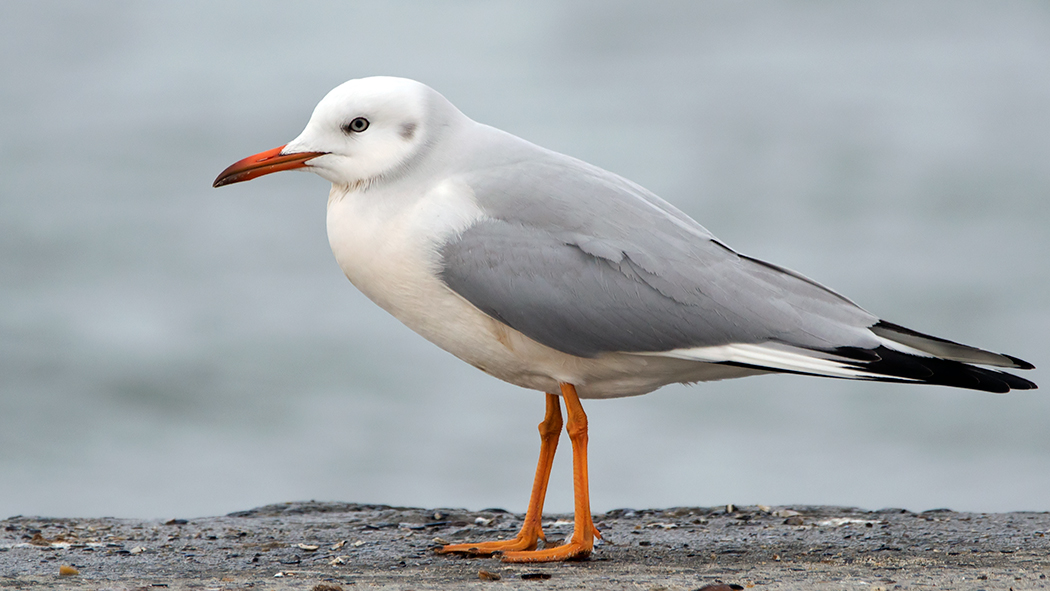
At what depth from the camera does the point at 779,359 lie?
14.9 feet

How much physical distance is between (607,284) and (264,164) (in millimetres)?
1581

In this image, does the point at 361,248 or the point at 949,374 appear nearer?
the point at 949,374

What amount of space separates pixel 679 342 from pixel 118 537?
2.94 metres

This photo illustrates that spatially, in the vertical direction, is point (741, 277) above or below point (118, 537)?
above

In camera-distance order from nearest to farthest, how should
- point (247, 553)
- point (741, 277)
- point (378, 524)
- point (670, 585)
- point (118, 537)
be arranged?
point (670, 585), point (741, 277), point (247, 553), point (118, 537), point (378, 524)

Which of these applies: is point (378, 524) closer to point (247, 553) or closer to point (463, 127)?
point (247, 553)

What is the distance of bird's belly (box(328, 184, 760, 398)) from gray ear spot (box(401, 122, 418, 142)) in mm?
306

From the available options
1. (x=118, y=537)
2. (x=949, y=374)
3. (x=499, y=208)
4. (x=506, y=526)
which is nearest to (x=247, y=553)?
(x=118, y=537)

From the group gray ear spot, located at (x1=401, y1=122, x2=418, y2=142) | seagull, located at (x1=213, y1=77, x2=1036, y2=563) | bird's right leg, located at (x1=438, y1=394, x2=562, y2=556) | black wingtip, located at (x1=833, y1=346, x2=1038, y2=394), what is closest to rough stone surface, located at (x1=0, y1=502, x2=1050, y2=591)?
bird's right leg, located at (x1=438, y1=394, x2=562, y2=556)

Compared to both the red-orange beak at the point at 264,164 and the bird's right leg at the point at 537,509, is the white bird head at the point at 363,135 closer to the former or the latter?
the red-orange beak at the point at 264,164

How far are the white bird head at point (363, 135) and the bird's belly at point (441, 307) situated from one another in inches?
6.0

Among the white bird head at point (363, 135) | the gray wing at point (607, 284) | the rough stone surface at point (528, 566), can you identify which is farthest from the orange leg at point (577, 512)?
the white bird head at point (363, 135)

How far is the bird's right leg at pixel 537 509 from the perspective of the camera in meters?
5.04

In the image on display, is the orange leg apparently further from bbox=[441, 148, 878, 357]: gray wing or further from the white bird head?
the white bird head
